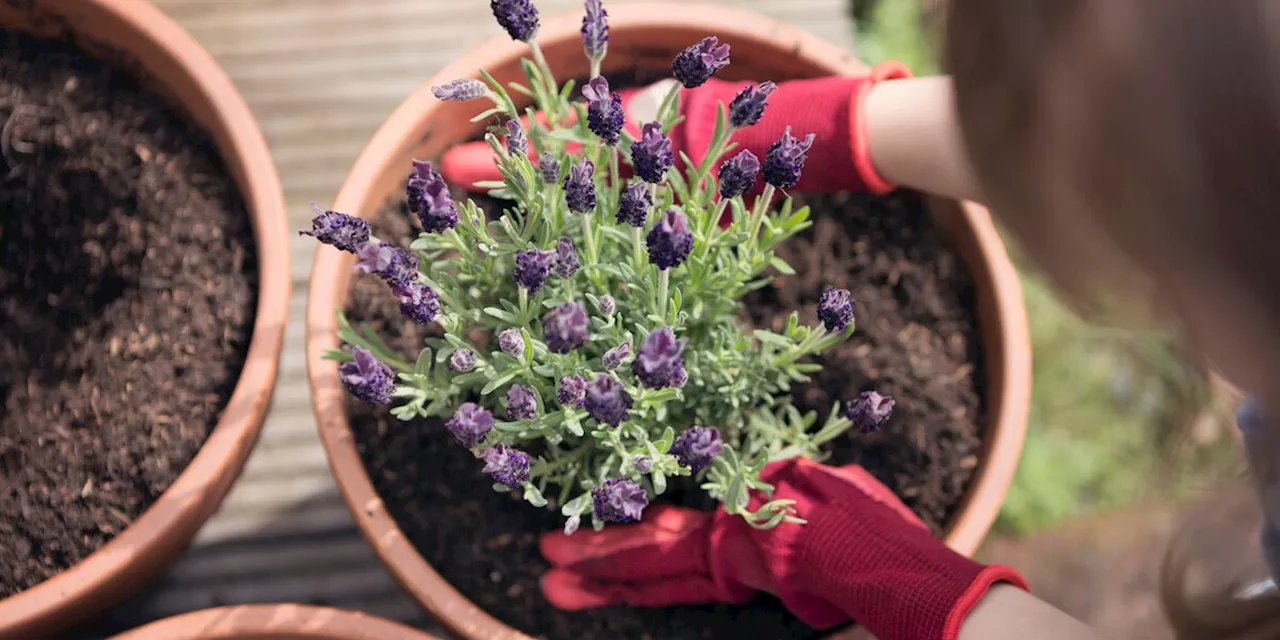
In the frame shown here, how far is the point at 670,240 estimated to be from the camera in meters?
0.61

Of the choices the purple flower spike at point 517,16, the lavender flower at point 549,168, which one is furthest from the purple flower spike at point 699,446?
the purple flower spike at point 517,16

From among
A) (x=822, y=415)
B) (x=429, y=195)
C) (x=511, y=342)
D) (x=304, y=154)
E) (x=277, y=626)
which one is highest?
(x=429, y=195)

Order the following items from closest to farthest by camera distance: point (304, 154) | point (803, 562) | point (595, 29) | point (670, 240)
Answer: point (670, 240)
point (595, 29)
point (803, 562)
point (304, 154)

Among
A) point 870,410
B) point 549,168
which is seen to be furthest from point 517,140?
point 870,410

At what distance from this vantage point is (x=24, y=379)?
3.42 ft

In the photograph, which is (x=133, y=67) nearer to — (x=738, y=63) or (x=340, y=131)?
(x=340, y=131)

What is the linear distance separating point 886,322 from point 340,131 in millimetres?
727

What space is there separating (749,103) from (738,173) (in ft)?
0.19

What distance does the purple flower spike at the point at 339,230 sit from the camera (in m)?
0.64

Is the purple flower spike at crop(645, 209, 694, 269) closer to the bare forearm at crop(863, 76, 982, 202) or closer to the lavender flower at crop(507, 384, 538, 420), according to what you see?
the lavender flower at crop(507, 384, 538, 420)

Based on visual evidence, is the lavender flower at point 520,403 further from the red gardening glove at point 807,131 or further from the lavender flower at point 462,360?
the red gardening glove at point 807,131

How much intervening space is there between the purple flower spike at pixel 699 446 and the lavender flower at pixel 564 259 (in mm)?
155

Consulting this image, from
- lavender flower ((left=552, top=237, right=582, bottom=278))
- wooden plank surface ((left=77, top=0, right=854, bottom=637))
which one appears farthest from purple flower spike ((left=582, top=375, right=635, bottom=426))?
wooden plank surface ((left=77, top=0, right=854, bottom=637))

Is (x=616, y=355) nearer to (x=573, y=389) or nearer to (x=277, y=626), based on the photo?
(x=573, y=389)
